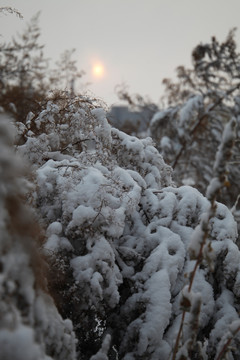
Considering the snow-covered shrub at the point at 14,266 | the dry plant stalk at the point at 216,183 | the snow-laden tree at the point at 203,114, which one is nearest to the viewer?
the snow-covered shrub at the point at 14,266

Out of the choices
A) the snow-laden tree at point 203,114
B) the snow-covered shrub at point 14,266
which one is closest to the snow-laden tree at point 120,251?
the snow-covered shrub at point 14,266

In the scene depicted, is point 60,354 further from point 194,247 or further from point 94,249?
point 194,247

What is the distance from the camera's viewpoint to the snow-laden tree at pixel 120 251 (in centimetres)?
200

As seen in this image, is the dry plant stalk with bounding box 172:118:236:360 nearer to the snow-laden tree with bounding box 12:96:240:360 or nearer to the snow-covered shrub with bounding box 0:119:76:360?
the snow-laden tree with bounding box 12:96:240:360

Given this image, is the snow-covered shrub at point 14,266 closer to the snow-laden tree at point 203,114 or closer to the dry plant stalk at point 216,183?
the dry plant stalk at point 216,183

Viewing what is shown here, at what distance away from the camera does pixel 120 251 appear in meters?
2.45

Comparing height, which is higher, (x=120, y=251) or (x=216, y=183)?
→ (x=120, y=251)

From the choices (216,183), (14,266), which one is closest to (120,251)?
(216,183)

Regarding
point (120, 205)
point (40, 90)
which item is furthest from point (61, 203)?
point (40, 90)

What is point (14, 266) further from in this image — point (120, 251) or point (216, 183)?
point (120, 251)

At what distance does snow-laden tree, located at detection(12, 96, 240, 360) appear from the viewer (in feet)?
6.57

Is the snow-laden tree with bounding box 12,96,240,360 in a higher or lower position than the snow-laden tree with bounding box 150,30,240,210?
lower

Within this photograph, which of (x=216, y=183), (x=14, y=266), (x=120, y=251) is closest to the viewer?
(x=14, y=266)

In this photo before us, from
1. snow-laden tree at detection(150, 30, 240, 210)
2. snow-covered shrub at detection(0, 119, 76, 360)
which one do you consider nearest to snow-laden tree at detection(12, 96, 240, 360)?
snow-covered shrub at detection(0, 119, 76, 360)
